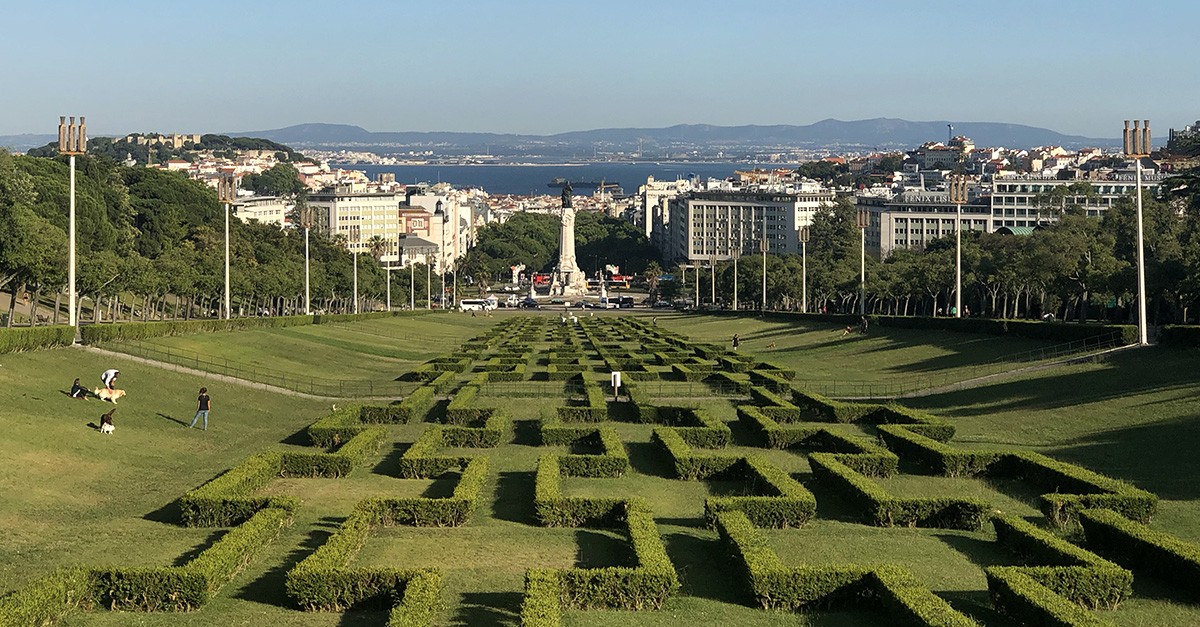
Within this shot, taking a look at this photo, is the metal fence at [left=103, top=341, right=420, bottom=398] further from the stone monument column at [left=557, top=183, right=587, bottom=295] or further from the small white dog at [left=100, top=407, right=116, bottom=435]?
the stone monument column at [left=557, top=183, right=587, bottom=295]

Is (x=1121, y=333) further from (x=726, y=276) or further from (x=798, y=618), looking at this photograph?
(x=726, y=276)

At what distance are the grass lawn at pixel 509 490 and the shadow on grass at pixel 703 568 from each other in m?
0.07

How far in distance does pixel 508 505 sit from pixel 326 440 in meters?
10.3

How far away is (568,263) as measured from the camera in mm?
194250

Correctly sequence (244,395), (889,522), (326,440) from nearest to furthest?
1. (889,522)
2. (326,440)
3. (244,395)

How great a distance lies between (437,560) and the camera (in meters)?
23.6

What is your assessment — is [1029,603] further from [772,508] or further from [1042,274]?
[1042,274]

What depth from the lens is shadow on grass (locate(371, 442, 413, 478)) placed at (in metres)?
33.6

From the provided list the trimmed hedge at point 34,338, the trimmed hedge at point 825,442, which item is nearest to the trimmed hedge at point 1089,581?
the trimmed hedge at point 825,442

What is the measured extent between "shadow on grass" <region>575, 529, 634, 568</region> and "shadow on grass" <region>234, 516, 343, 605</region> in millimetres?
4477

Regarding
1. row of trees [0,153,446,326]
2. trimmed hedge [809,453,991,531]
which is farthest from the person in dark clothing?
row of trees [0,153,446,326]

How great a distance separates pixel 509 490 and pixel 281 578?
9.12 metres

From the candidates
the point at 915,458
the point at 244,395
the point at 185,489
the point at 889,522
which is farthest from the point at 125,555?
the point at 244,395

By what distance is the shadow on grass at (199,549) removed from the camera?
2294 centimetres
